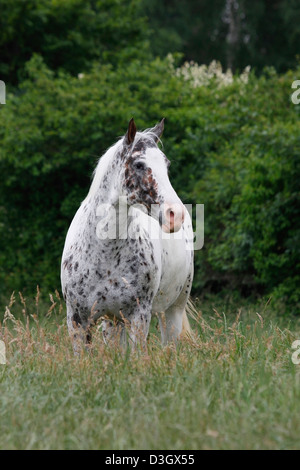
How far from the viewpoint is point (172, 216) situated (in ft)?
14.0

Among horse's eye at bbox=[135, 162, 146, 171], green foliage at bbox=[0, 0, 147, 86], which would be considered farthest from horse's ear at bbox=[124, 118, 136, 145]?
green foliage at bbox=[0, 0, 147, 86]

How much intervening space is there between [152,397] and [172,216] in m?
1.06

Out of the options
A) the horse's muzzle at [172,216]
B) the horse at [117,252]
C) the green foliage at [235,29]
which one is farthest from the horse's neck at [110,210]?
the green foliage at [235,29]

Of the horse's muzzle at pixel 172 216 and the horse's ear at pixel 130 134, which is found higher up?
the horse's ear at pixel 130 134

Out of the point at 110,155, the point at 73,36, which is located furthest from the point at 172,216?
the point at 73,36

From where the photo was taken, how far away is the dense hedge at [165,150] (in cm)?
919

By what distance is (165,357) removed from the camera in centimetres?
448

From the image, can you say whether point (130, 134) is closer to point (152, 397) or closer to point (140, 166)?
point (140, 166)

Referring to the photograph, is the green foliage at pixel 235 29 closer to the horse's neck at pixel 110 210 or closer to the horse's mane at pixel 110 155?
the horse's mane at pixel 110 155

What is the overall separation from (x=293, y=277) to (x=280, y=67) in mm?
16890

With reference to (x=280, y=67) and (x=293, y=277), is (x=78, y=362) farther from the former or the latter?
(x=280, y=67)

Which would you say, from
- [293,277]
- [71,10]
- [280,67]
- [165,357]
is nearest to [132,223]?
[165,357]

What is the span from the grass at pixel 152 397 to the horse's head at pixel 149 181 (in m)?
0.87

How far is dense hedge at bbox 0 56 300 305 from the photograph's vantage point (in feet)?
30.1
